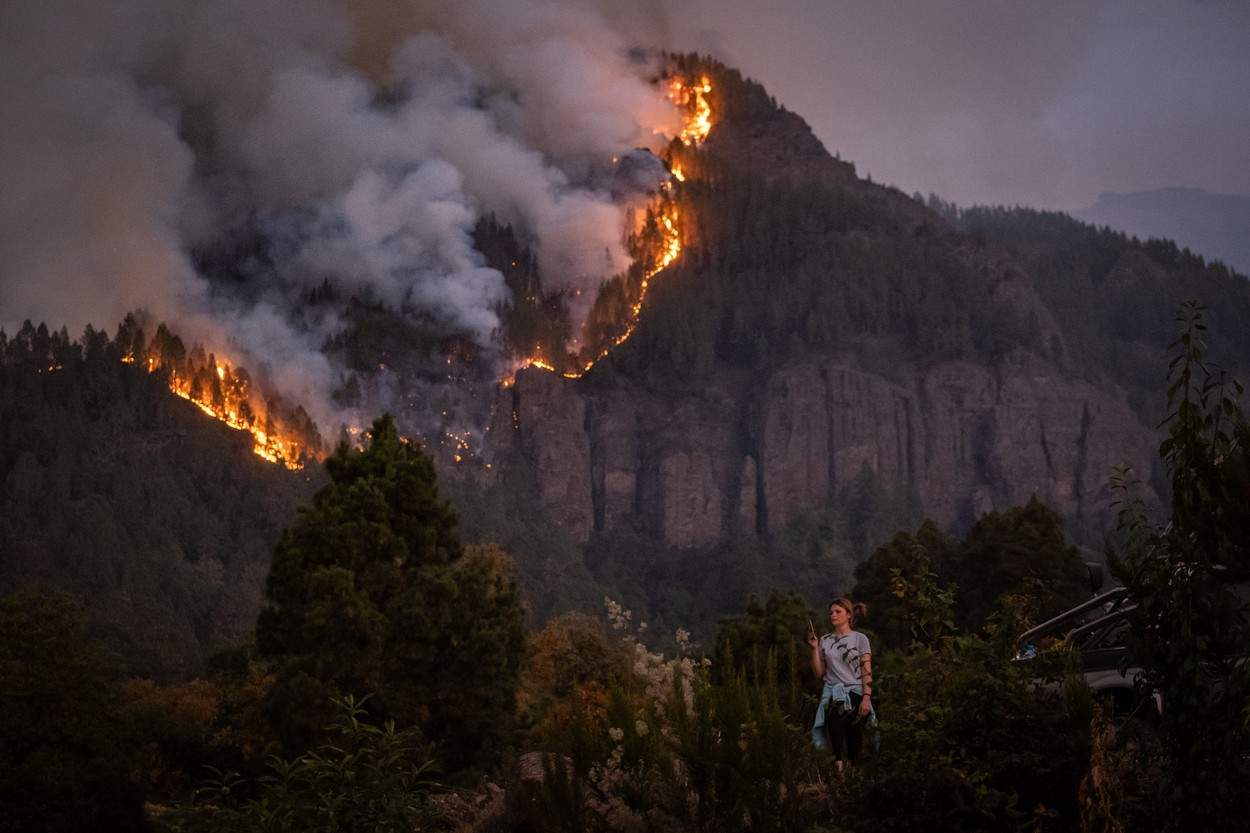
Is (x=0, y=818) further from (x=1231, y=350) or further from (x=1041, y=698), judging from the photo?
(x=1231, y=350)

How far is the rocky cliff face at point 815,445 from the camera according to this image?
492 ft

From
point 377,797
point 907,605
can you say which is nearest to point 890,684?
point 907,605

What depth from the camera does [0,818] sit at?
1278 inches

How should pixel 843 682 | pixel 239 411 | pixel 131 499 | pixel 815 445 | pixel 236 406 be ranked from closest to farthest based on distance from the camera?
pixel 843 682 → pixel 131 499 → pixel 239 411 → pixel 236 406 → pixel 815 445

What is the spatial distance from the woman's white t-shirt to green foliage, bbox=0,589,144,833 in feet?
91.7

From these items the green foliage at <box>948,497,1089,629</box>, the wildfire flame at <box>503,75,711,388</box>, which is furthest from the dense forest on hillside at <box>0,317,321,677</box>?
the green foliage at <box>948,497,1089,629</box>

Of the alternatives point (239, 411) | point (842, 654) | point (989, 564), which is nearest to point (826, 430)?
point (239, 411)

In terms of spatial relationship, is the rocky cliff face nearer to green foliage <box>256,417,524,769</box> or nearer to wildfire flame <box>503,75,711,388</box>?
wildfire flame <box>503,75,711,388</box>

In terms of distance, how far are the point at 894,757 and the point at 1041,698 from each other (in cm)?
103

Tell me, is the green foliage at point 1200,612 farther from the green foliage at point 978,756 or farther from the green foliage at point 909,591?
the green foliage at point 909,591

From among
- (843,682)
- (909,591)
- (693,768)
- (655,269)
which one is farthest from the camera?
(655,269)

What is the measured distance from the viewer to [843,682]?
11.5 metres

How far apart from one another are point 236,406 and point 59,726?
362ft

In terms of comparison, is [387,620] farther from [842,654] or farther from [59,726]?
[842,654]
